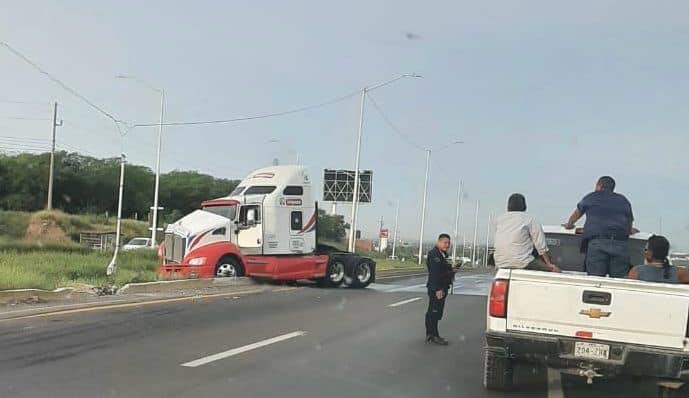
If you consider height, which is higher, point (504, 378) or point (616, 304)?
point (616, 304)

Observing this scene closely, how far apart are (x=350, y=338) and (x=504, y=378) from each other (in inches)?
163

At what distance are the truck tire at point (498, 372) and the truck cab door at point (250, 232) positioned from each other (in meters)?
16.2

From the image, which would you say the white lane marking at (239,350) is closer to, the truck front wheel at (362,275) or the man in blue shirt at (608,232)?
the man in blue shirt at (608,232)

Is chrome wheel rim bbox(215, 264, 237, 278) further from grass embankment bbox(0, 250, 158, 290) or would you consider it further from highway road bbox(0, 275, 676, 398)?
highway road bbox(0, 275, 676, 398)

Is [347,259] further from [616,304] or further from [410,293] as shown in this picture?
[616,304]

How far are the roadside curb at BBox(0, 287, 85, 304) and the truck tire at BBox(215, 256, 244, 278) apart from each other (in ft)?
21.8

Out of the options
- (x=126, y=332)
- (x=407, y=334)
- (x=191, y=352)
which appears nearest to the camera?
(x=191, y=352)

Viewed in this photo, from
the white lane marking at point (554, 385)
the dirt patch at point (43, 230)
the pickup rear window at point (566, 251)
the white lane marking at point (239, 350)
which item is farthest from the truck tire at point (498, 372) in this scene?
the dirt patch at point (43, 230)

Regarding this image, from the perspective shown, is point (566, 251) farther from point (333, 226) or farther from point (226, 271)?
point (333, 226)

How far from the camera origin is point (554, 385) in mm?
8703

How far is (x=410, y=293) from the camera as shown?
2256 cm

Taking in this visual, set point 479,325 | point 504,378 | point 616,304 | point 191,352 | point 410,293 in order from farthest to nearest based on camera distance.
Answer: point 410,293, point 479,325, point 191,352, point 504,378, point 616,304

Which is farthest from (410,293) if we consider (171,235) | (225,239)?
(171,235)

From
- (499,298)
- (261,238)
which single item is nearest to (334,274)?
(261,238)
